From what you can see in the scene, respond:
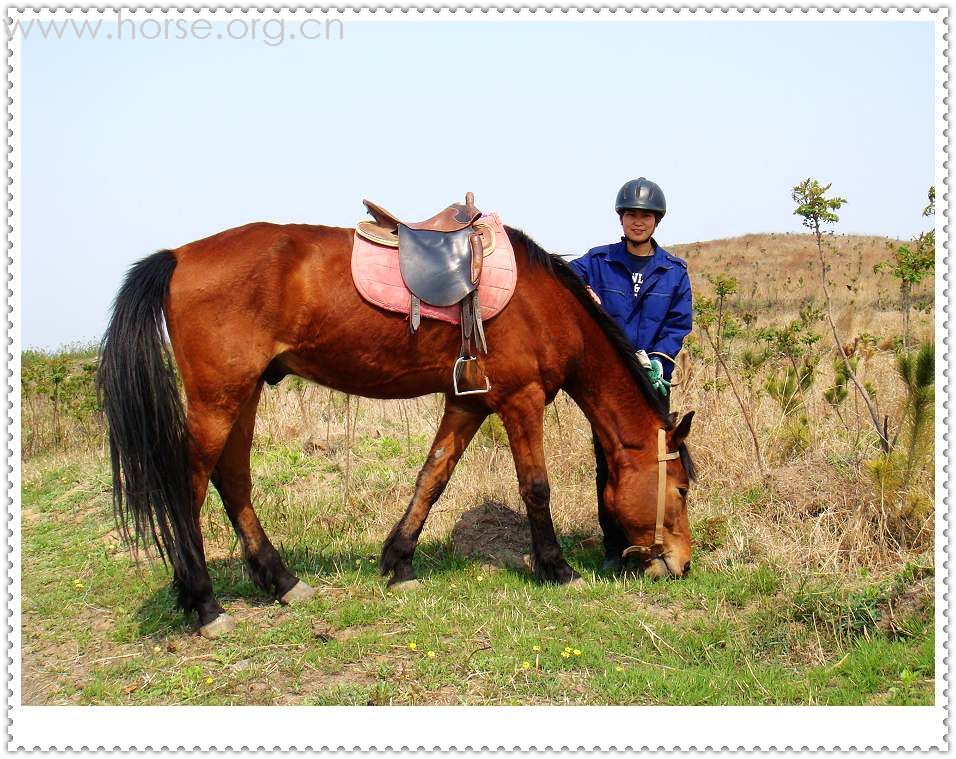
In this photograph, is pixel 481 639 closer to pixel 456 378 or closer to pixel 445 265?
pixel 456 378

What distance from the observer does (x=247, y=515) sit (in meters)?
4.88

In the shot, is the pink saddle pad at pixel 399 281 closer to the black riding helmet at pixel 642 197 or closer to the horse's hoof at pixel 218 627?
the black riding helmet at pixel 642 197

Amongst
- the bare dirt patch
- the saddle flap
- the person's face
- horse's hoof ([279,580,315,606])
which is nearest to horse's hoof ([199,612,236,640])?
horse's hoof ([279,580,315,606])

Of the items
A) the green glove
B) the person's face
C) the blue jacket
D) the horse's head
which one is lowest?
the horse's head

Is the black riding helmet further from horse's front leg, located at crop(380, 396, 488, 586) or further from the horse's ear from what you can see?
horse's front leg, located at crop(380, 396, 488, 586)

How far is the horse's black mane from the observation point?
194 inches

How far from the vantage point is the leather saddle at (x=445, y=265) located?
4.51 metres

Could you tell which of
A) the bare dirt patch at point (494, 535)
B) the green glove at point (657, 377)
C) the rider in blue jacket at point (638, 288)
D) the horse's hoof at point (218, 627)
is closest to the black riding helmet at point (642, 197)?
the rider in blue jacket at point (638, 288)

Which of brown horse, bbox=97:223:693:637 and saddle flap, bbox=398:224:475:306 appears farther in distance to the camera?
saddle flap, bbox=398:224:475:306

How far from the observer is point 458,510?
6078 mm

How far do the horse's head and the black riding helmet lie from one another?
137 cm

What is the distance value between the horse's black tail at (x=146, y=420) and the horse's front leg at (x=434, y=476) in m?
1.31
